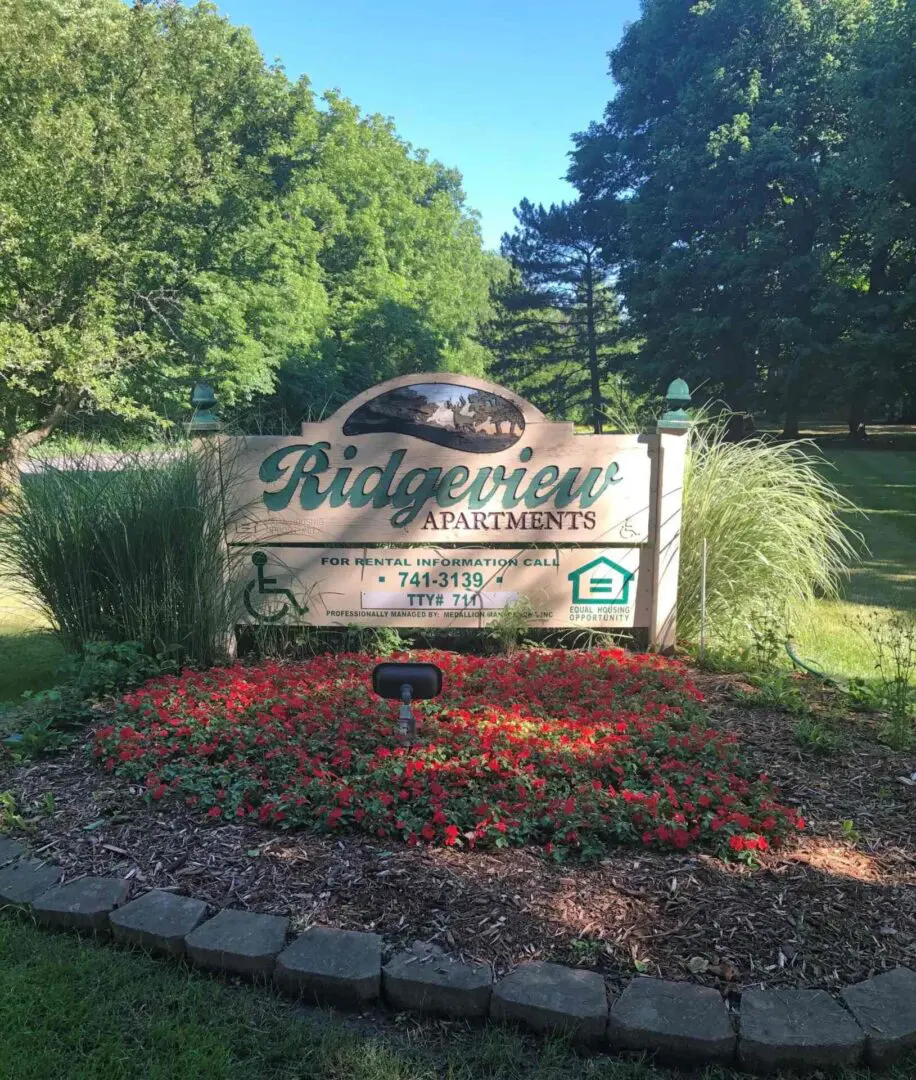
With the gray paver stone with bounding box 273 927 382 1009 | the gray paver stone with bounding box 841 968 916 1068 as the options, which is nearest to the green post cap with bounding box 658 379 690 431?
the gray paver stone with bounding box 841 968 916 1068

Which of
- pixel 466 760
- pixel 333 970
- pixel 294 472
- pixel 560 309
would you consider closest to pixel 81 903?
pixel 333 970

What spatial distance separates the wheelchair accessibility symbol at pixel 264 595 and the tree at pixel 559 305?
2455cm

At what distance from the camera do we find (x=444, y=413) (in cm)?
432

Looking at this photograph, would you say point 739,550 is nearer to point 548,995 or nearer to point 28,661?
point 548,995

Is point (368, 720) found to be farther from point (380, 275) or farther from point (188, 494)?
point (380, 275)

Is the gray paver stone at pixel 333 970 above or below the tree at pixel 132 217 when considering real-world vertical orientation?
below

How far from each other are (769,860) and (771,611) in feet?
8.72

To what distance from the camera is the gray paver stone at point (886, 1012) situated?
1724 millimetres

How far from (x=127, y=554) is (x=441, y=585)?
1.73 metres

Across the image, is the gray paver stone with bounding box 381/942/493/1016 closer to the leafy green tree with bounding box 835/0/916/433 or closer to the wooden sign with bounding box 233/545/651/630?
the wooden sign with bounding box 233/545/651/630

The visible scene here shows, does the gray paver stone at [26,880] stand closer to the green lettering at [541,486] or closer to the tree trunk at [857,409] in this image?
the green lettering at [541,486]

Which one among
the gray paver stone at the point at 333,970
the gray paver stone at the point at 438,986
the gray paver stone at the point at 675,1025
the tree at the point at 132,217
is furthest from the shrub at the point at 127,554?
the tree at the point at 132,217

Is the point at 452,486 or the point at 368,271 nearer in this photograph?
the point at 452,486

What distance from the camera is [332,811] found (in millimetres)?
2498
